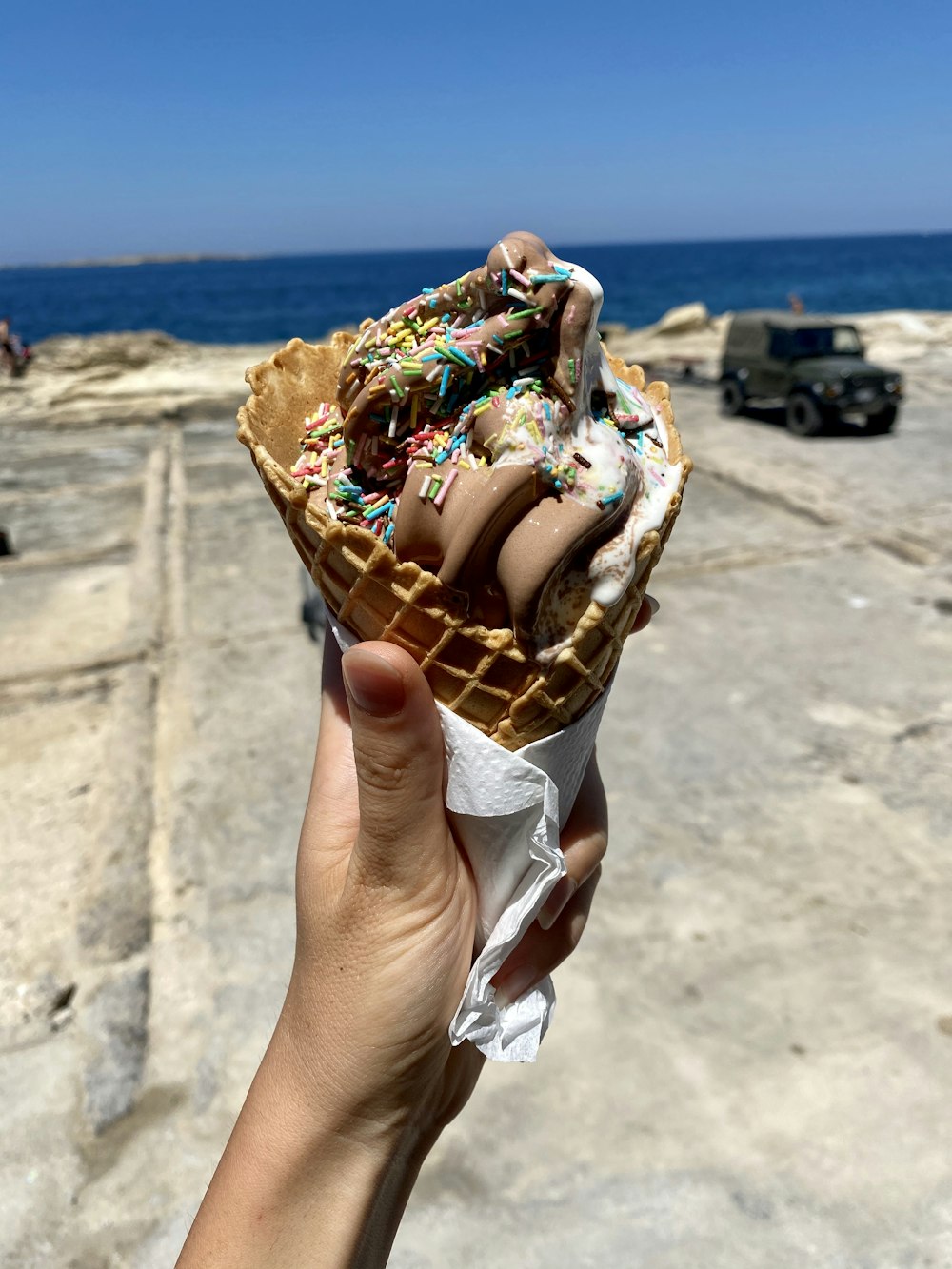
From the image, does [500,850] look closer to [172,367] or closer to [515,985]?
[515,985]

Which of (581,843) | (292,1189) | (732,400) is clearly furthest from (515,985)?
(732,400)

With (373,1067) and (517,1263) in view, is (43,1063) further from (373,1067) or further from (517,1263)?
(373,1067)

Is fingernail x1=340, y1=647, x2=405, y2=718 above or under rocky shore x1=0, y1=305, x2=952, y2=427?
above

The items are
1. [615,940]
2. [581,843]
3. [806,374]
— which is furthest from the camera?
[806,374]

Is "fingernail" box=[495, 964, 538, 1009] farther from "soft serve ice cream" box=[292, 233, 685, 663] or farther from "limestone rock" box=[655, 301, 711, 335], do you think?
"limestone rock" box=[655, 301, 711, 335]

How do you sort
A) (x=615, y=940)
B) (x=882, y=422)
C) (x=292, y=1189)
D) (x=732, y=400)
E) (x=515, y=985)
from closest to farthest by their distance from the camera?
(x=292, y=1189)
(x=515, y=985)
(x=615, y=940)
(x=882, y=422)
(x=732, y=400)

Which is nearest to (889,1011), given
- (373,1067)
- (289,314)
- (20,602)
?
(373,1067)

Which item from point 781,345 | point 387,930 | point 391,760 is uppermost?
point 391,760

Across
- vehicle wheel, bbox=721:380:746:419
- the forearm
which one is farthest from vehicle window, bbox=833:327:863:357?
the forearm
